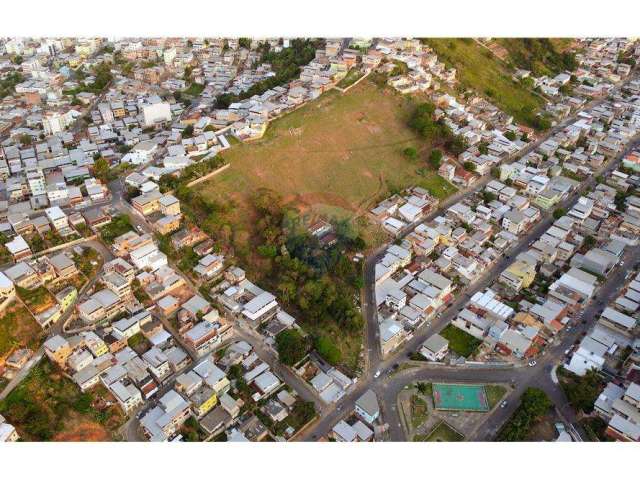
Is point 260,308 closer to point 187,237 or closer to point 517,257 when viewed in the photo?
point 187,237

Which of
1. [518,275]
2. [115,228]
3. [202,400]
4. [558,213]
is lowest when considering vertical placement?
[202,400]

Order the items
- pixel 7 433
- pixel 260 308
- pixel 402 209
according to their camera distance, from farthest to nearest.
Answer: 1. pixel 402 209
2. pixel 260 308
3. pixel 7 433

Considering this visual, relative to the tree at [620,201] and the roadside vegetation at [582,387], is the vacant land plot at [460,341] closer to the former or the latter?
the roadside vegetation at [582,387]

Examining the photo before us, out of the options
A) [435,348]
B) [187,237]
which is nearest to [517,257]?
[435,348]

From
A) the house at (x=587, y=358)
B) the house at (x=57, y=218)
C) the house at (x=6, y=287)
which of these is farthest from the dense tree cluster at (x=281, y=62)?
the house at (x=587, y=358)

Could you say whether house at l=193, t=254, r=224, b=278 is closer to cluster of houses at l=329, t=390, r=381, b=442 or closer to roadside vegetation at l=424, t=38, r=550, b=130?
cluster of houses at l=329, t=390, r=381, b=442

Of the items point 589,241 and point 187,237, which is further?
point 589,241
